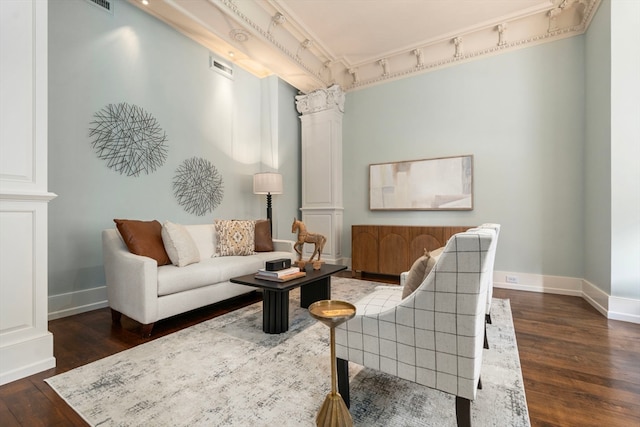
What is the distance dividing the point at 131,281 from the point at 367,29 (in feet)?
13.2

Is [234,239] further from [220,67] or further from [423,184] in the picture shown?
[423,184]

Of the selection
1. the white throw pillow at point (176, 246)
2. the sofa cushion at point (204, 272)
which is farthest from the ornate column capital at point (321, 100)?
the white throw pillow at point (176, 246)

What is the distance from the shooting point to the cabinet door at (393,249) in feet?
12.6

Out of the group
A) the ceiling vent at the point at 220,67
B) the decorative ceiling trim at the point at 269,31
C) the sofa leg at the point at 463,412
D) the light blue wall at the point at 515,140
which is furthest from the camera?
the ceiling vent at the point at 220,67

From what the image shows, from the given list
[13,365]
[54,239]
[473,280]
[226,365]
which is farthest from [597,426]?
[54,239]

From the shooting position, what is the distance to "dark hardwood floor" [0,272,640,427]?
1.32 metres

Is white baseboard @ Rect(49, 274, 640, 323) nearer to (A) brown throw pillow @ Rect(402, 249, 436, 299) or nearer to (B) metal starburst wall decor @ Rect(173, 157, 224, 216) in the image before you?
(B) metal starburst wall decor @ Rect(173, 157, 224, 216)

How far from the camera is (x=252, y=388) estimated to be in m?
1.50

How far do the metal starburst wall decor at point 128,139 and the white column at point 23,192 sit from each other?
123cm

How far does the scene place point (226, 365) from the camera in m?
1.74

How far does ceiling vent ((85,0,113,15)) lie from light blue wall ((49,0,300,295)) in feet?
0.19

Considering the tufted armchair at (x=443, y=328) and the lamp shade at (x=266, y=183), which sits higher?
the lamp shade at (x=266, y=183)

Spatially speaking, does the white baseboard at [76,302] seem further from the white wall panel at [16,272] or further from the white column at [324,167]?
the white column at [324,167]

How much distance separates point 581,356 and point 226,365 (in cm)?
231
